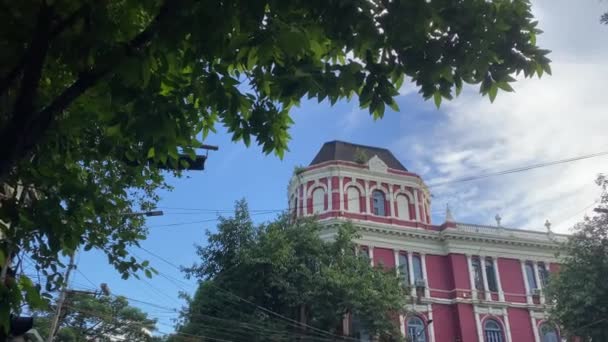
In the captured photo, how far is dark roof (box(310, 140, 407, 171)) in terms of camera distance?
107ft

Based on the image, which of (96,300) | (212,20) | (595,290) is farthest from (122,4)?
(96,300)

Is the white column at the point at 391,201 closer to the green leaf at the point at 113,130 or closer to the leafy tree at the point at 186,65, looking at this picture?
the leafy tree at the point at 186,65

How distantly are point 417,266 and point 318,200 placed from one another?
694 cm

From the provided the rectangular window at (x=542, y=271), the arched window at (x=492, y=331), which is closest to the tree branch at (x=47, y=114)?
the arched window at (x=492, y=331)

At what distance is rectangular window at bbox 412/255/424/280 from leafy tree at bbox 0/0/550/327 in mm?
27513

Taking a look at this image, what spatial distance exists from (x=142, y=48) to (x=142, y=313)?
33685 mm

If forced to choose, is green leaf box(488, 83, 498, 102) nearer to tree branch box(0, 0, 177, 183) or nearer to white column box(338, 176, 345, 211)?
tree branch box(0, 0, 177, 183)

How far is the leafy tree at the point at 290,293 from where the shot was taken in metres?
21.9

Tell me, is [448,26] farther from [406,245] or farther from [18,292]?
[406,245]

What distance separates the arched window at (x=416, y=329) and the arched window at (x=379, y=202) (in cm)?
627

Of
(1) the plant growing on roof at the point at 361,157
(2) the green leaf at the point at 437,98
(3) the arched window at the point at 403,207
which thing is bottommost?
(2) the green leaf at the point at 437,98

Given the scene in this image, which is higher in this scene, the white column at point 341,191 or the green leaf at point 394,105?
the white column at point 341,191

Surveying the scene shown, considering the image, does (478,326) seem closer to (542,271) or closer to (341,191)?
(542,271)

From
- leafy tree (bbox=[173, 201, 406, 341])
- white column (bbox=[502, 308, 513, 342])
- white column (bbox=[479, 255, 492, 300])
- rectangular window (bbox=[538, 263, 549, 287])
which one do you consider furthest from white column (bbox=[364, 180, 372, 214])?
rectangular window (bbox=[538, 263, 549, 287])
